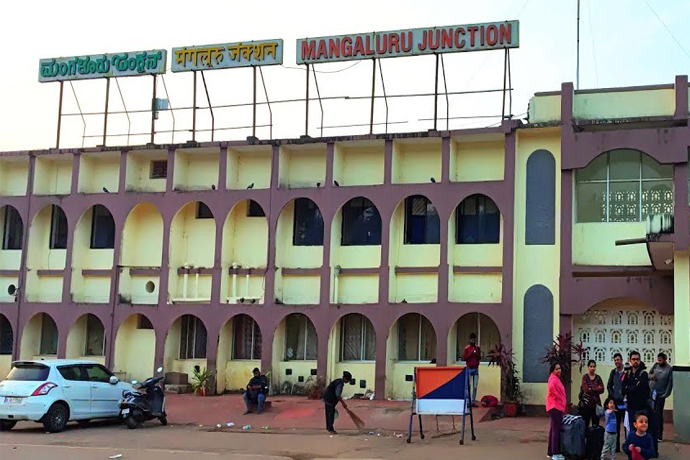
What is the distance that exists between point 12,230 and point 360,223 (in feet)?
39.7

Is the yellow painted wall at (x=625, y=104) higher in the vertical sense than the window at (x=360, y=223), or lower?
higher

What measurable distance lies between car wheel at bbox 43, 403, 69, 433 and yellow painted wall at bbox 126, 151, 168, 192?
31.7 ft

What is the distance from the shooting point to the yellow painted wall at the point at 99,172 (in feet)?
91.0

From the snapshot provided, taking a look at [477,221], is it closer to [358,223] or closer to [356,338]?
[358,223]

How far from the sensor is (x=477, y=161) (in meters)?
24.3

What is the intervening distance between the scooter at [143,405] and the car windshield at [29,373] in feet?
6.06

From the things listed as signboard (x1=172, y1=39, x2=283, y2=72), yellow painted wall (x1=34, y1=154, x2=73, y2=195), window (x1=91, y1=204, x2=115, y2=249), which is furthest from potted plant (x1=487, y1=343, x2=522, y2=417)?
yellow painted wall (x1=34, y1=154, x2=73, y2=195)

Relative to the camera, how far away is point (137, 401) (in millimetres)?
19719

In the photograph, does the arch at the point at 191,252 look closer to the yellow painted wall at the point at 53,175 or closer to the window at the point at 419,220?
the yellow painted wall at the point at 53,175

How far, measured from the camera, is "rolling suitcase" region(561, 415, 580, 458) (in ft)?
47.2

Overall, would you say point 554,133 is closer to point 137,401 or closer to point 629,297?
point 629,297

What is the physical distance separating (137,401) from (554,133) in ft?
41.2

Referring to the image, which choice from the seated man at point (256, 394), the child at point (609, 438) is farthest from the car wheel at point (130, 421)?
the child at point (609, 438)

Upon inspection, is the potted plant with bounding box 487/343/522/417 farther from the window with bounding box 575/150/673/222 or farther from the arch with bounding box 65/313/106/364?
the arch with bounding box 65/313/106/364
